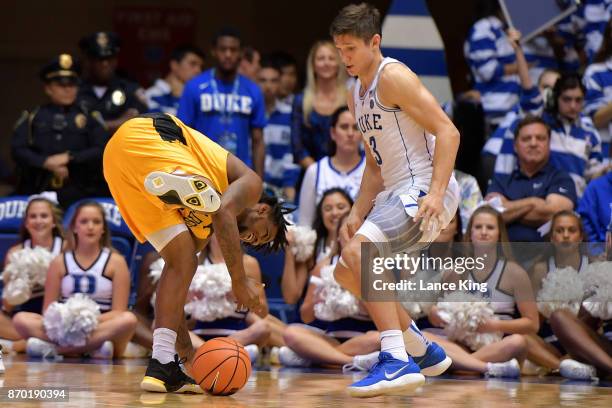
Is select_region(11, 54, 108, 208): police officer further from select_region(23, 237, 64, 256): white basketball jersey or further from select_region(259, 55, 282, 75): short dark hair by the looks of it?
select_region(259, 55, 282, 75): short dark hair

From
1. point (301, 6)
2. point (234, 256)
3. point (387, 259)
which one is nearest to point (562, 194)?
point (387, 259)

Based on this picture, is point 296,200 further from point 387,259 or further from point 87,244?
point 387,259

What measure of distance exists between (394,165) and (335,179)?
2.98 meters

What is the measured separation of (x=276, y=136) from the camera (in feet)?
36.8

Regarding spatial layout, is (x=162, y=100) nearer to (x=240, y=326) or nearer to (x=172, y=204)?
(x=240, y=326)

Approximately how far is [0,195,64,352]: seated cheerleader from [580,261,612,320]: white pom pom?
4086mm

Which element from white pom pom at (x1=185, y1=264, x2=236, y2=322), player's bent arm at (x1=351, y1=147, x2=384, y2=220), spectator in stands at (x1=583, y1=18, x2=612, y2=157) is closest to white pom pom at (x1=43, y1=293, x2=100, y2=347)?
white pom pom at (x1=185, y1=264, x2=236, y2=322)

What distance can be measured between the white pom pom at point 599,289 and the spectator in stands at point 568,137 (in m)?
1.39

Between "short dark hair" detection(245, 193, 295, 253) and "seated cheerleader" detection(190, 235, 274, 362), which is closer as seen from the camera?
"short dark hair" detection(245, 193, 295, 253)

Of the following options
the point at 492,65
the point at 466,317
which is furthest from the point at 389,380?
the point at 492,65

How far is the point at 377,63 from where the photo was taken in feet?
21.0

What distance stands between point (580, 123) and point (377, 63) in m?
3.82

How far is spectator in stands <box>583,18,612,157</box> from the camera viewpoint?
1007cm

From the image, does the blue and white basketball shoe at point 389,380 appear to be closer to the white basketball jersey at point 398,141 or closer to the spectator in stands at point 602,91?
the white basketball jersey at point 398,141
